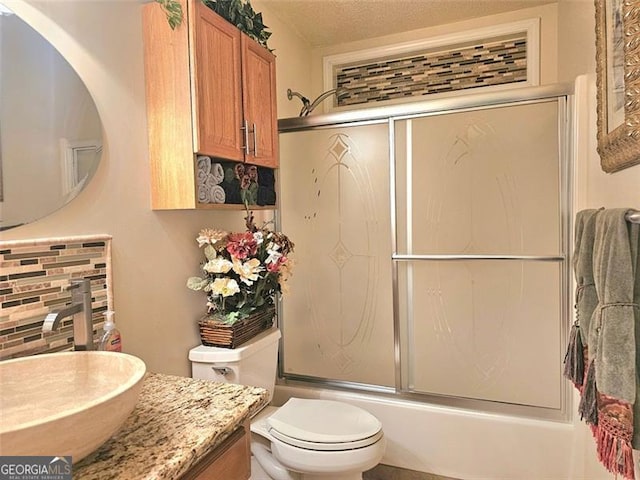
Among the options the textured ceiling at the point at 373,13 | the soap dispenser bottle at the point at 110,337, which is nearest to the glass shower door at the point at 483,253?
the textured ceiling at the point at 373,13

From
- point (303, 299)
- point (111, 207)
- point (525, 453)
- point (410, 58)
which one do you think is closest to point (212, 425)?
point (111, 207)

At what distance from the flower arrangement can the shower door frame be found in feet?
2.04

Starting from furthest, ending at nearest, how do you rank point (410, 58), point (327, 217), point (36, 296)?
1. point (410, 58)
2. point (327, 217)
3. point (36, 296)

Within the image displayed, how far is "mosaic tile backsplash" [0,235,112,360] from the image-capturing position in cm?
101

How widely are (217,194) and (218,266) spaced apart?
0.28 m

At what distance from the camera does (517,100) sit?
184cm

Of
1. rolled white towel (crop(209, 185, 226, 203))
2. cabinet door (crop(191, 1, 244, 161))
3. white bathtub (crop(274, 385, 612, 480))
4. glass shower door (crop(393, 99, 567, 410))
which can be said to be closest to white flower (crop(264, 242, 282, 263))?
rolled white towel (crop(209, 185, 226, 203))

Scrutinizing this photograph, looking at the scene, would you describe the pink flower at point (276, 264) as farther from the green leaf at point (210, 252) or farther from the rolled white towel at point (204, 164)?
the rolled white towel at point (204, 164)

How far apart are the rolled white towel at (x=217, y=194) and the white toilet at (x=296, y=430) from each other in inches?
23.6

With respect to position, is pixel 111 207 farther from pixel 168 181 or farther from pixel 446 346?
pixel 446 346

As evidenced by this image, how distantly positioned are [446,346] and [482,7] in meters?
1.99

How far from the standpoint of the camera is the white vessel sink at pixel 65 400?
631 mm

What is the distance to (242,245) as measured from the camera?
5.49ft

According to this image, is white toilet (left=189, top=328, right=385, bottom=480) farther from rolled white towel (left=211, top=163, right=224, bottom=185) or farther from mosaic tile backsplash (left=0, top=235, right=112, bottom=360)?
rolled white towel (left=211, top=163, right=224, bottom=185)
